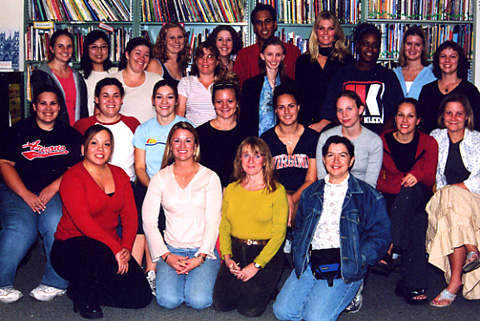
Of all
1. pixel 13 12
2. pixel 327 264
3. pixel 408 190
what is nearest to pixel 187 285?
pixel 327 264

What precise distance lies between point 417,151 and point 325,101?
2.68ft

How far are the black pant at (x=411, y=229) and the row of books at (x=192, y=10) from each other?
105 inches

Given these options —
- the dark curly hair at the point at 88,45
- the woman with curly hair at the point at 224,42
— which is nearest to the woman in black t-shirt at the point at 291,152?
the woman with curly hair at the point at 224,42

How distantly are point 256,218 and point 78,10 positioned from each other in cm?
319

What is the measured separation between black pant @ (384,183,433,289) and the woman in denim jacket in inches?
14.2

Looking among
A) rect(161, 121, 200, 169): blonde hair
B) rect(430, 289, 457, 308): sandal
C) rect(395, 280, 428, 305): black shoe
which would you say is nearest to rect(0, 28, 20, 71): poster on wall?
rect(161, 121, 200, 169): blonde hair

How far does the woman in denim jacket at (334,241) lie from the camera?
2816mm

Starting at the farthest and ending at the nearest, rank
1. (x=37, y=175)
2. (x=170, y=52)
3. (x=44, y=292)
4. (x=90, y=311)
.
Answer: (x=170, y=52)
(x=37, y=175)
(x=44, y=292)
(x=90, y=311)

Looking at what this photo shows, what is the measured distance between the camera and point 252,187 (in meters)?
3.09

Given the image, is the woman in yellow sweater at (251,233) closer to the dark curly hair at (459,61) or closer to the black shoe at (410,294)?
the black shoe at (410,294)

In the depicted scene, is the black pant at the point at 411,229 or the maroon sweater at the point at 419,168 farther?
the maroon sweater at the point at 419,168

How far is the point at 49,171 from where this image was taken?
131 inches

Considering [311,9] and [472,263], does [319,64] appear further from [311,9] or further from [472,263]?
[472,263]

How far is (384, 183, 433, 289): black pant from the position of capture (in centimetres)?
313
